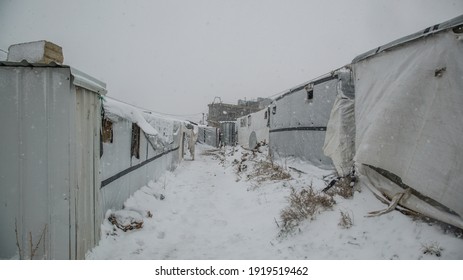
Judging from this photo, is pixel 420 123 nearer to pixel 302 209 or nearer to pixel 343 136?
pixel 343 136

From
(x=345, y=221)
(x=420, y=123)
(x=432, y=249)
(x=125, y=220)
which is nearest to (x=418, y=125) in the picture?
(x=420, y=123)

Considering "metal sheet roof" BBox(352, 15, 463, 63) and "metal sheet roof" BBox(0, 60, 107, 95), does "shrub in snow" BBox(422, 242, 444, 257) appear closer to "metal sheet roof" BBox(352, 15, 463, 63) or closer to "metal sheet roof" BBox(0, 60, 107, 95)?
"metal sheet roof" BBox(352, 15, 463, 63)

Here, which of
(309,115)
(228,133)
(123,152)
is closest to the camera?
(123,152)

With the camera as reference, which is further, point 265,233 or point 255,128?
point 255,128

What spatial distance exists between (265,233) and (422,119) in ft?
10.2

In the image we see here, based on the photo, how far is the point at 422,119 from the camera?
3432 mm

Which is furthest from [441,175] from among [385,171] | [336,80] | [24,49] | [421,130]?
[24,49]

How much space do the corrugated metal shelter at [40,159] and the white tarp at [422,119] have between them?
4.53 metres

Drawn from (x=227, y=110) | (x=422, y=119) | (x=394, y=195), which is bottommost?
(x=394, y=195)

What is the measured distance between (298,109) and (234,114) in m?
40.5

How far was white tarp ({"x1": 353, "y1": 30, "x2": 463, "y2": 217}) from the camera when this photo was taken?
3051 mm

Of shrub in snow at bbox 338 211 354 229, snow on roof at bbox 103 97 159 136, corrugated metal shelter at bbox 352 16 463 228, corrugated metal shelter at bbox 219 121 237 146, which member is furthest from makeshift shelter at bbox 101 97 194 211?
corrugated metal shelter at bbox 219 121 237 146

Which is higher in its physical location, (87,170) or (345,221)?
(87,170)

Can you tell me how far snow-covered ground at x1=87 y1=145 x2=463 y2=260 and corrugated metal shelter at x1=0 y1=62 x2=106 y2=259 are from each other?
2.50 feet
